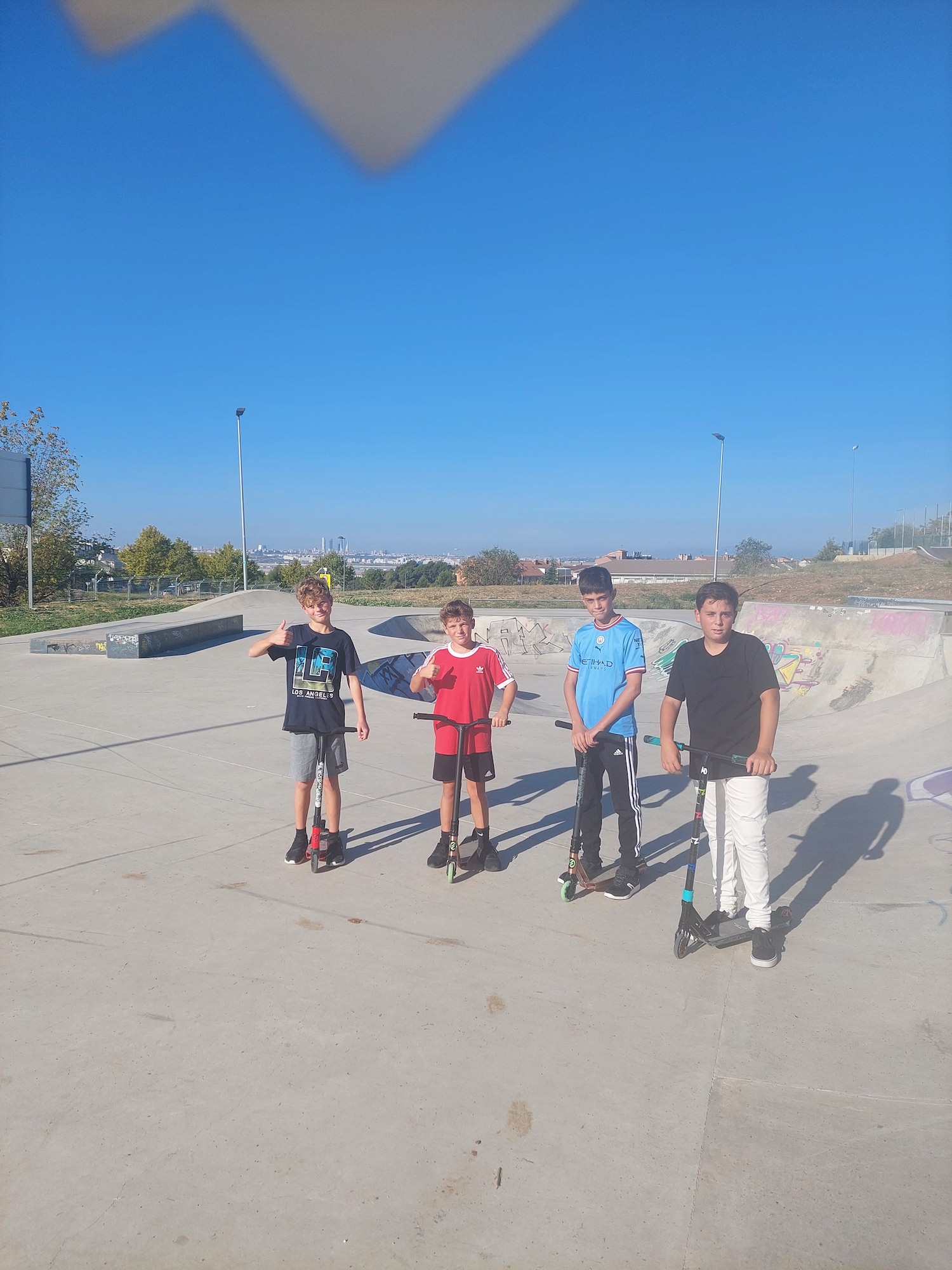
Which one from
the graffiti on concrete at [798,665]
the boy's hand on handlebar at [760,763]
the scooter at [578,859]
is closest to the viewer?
the boy's hand on handlebar at [760,763]

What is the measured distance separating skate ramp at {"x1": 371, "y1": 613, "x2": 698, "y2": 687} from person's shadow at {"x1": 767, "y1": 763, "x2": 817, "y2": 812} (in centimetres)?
1373

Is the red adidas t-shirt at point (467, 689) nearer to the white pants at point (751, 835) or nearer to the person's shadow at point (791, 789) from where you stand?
the white pants at point (751, 835)

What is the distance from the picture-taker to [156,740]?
25.1 ft

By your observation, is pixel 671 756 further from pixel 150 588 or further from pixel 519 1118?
pixel 150 588

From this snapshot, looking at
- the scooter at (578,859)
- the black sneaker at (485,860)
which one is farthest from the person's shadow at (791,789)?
the black sneaker at (485,860)

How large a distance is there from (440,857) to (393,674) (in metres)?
10.3

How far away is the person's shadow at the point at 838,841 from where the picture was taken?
15.0 feet

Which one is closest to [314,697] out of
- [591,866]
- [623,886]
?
[591,866]

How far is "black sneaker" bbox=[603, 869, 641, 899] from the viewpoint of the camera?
4.36m

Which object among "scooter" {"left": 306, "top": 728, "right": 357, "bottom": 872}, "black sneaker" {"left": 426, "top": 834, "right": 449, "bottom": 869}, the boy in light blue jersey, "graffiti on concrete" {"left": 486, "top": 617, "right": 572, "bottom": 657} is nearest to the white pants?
the boy in light blue jersey

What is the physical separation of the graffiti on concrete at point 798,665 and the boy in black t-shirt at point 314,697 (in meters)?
10.5

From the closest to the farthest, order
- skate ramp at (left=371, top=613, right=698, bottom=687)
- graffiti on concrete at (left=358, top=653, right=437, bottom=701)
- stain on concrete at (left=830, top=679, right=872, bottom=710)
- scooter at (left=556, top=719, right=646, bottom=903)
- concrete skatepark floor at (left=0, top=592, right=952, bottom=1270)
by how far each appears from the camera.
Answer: concrete skatepark floor at (left=0, top=592, right=952, bottom=1270), scooter at (left=556, top=719, right=646, bottom=903), stain on concrete at (left=830, top=679, right=872, bottom=710), graffiti on concrete at (left=358, top=653, right=437, bottom=701), skate ramp at (left=371, top=613, right=698, bottom=687)

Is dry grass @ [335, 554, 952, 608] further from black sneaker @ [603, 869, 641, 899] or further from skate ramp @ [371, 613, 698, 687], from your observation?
black sneaker @ [603, 869, 641, 899]

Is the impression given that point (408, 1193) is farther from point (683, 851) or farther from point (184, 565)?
point (184, 565)
